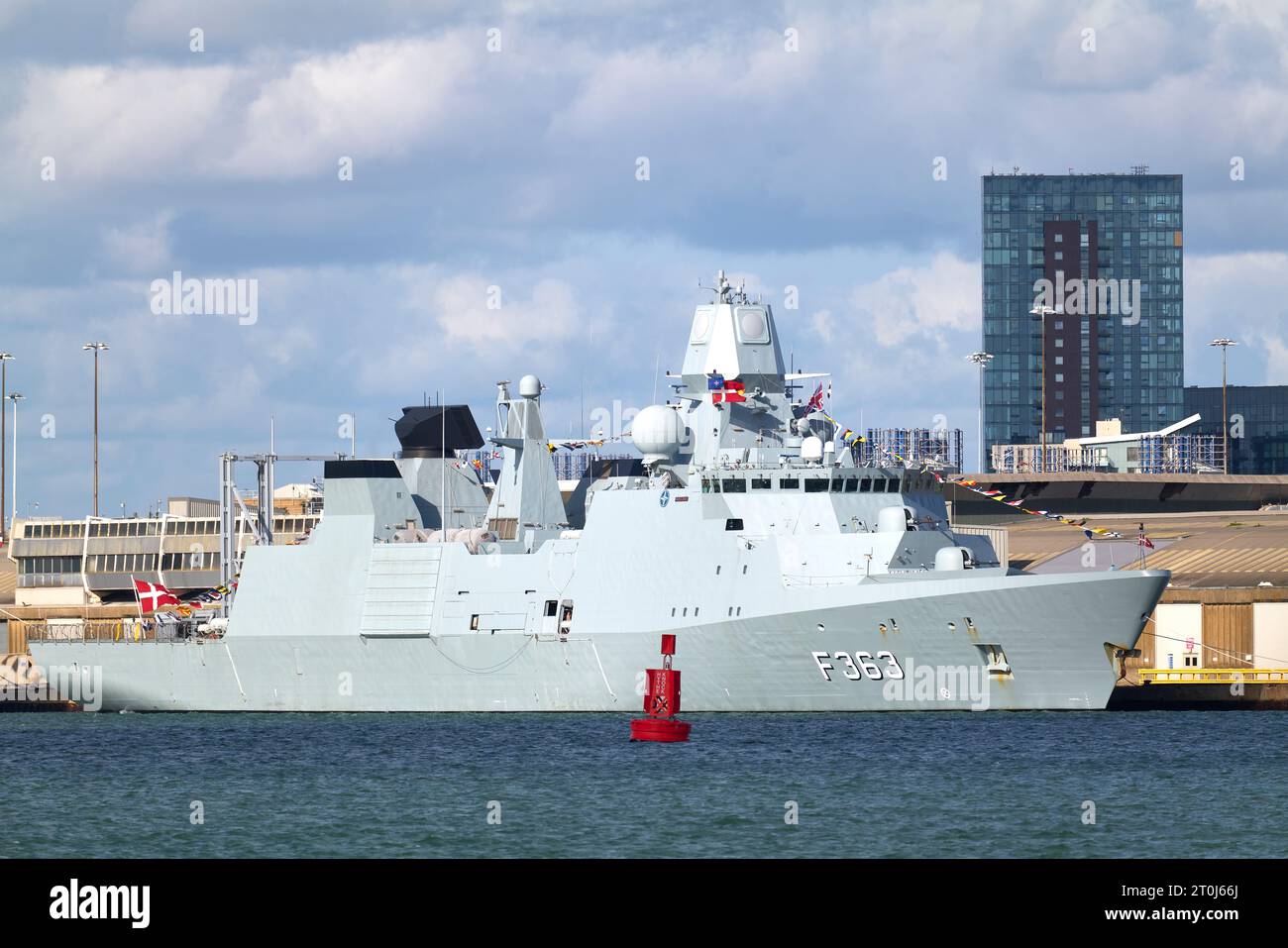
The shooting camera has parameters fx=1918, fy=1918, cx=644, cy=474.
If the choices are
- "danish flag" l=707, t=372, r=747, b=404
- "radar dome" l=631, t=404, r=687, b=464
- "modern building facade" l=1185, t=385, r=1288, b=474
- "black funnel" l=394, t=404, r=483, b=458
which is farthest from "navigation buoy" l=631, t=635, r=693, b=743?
"modern building facade" l=1185, t=385, r=1288, b=474

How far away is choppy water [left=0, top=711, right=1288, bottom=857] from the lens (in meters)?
25.2

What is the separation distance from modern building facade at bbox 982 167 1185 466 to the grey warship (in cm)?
9255

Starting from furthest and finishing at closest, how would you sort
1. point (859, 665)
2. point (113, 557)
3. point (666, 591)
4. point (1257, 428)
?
point (1257, 428), point (113, 557), point (666, 591), point (859, 665)

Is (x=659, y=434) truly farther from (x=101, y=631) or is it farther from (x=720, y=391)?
(x=101, y=631)

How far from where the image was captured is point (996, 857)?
2336cm

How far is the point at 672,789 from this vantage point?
2942 cm

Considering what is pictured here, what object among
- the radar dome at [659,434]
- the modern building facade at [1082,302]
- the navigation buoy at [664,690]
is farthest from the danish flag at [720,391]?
the modern building facade at [1082,302]

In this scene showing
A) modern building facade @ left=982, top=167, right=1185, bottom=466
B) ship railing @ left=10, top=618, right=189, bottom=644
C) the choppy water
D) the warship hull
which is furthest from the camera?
modern building facade @ left=982, top=167, right=1185, bottom=466

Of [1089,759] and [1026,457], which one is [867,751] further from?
[1026,457]

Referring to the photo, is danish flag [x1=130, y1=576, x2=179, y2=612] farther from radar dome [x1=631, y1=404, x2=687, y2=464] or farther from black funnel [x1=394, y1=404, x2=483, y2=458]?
radar dome [x1=631, y1=404, x2=687, y2=464]

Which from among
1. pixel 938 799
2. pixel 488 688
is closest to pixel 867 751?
pixel 938 799

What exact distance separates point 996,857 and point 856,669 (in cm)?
1373

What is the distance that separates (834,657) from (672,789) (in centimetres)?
837

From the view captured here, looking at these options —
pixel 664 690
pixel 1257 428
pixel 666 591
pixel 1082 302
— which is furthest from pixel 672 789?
pixel 1082 302
